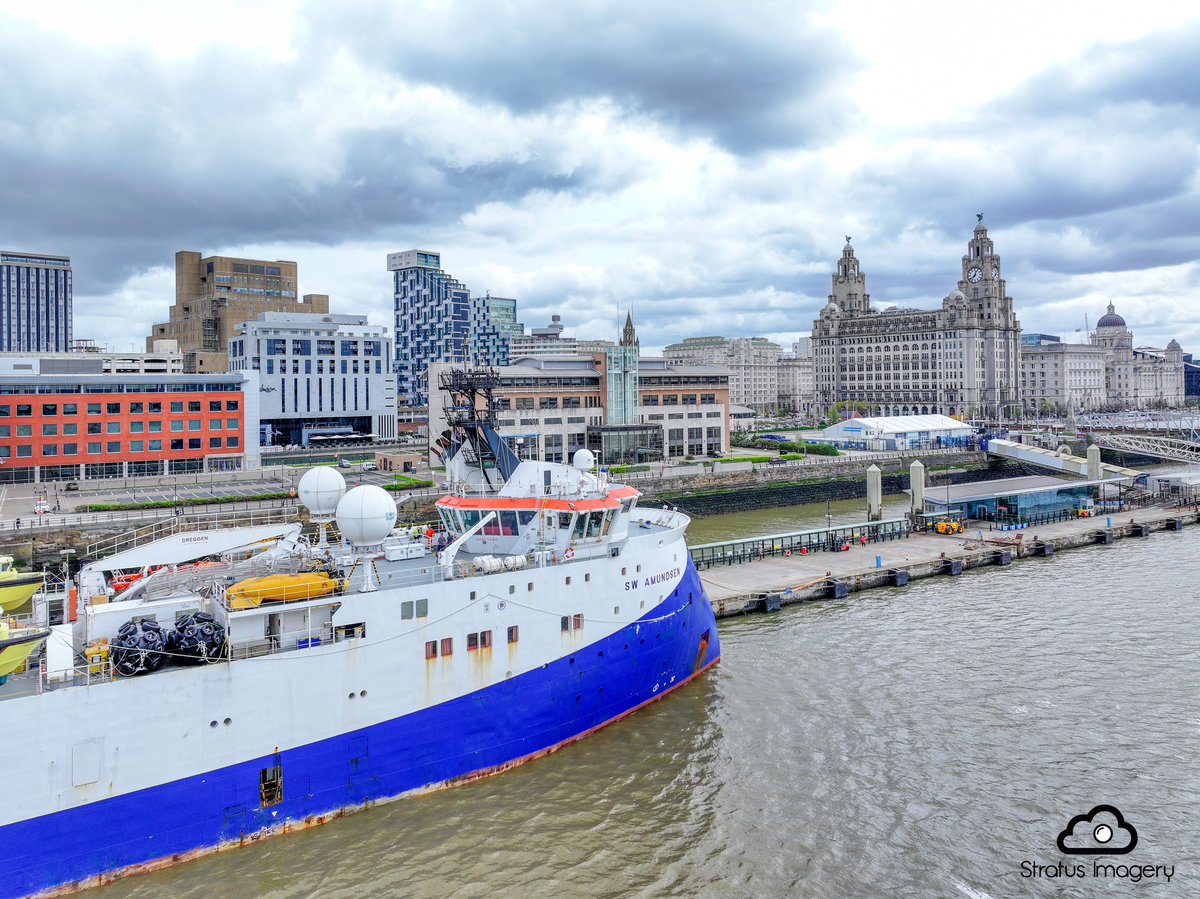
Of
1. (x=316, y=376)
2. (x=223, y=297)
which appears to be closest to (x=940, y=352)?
(x=316, y=376)

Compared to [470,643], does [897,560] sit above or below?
below

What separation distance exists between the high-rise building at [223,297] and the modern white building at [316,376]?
1789cm

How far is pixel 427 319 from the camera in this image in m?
170

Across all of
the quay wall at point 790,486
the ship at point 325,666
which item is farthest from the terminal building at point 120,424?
the ship at point 325,666

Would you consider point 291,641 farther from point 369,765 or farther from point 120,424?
point 120,424

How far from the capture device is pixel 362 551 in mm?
21000

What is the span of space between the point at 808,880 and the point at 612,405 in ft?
215

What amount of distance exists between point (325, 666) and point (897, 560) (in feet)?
102

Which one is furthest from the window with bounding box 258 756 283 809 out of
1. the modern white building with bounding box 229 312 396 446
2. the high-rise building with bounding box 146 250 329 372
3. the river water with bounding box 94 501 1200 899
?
the high-rise building with bounding box 146 250 329 372

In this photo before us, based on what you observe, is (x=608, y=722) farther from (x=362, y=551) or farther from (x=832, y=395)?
(x=832, y=395)

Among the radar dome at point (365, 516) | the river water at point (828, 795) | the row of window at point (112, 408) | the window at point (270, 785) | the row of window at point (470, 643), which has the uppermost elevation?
the row of window at point (112, 408)

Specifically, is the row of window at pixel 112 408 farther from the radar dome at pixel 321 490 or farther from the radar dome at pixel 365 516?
the radar dome at pixel 365 516

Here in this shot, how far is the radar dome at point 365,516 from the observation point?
19391 mm

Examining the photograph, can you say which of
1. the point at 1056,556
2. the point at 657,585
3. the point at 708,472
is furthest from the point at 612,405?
the point at 657,585
